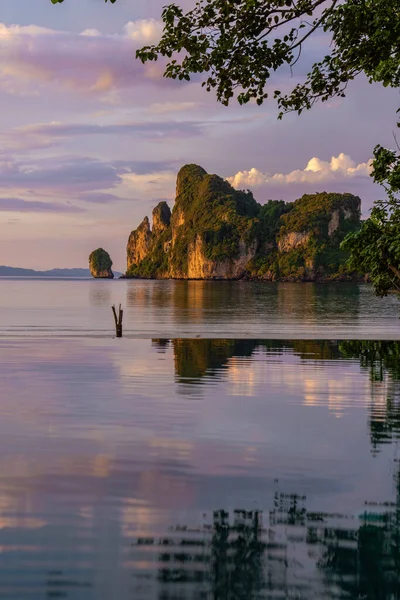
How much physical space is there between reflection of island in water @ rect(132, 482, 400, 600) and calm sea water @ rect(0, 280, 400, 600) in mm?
19

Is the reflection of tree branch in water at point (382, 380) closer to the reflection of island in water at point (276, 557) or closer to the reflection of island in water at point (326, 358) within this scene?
the reflection of island in water at point (326, 358)

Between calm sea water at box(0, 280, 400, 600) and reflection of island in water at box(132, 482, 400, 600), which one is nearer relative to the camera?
reflection of island in water at box(132, 482, 400, 600)

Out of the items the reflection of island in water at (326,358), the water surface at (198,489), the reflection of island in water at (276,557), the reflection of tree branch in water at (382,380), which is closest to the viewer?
the reflection of island in water at (276,557)

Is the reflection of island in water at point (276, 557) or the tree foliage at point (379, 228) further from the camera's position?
the tree foliage at point (379, 228)

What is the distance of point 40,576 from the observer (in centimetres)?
589

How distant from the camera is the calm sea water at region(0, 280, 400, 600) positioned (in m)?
5.95

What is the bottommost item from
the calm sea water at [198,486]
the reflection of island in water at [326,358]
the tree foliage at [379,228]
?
the reflection of island in water at [326,358]

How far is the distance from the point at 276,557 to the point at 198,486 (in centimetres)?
232

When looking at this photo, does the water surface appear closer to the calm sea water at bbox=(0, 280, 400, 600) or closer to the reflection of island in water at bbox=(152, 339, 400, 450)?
the calm sea water at bbox=(0, 280, 400, 600)

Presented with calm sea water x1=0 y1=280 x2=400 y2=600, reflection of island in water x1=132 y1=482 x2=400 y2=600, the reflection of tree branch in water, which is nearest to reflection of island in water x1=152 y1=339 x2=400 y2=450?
the reflection of tree branch in water

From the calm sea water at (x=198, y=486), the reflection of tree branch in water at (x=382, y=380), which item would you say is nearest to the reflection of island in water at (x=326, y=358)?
the reflection of tree branch in water at (x=382, y=380)

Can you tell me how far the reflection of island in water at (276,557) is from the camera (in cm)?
572

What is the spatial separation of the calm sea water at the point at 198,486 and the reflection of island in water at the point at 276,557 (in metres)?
0.02

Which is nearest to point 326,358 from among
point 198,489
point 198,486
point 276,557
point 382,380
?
point 382,380
